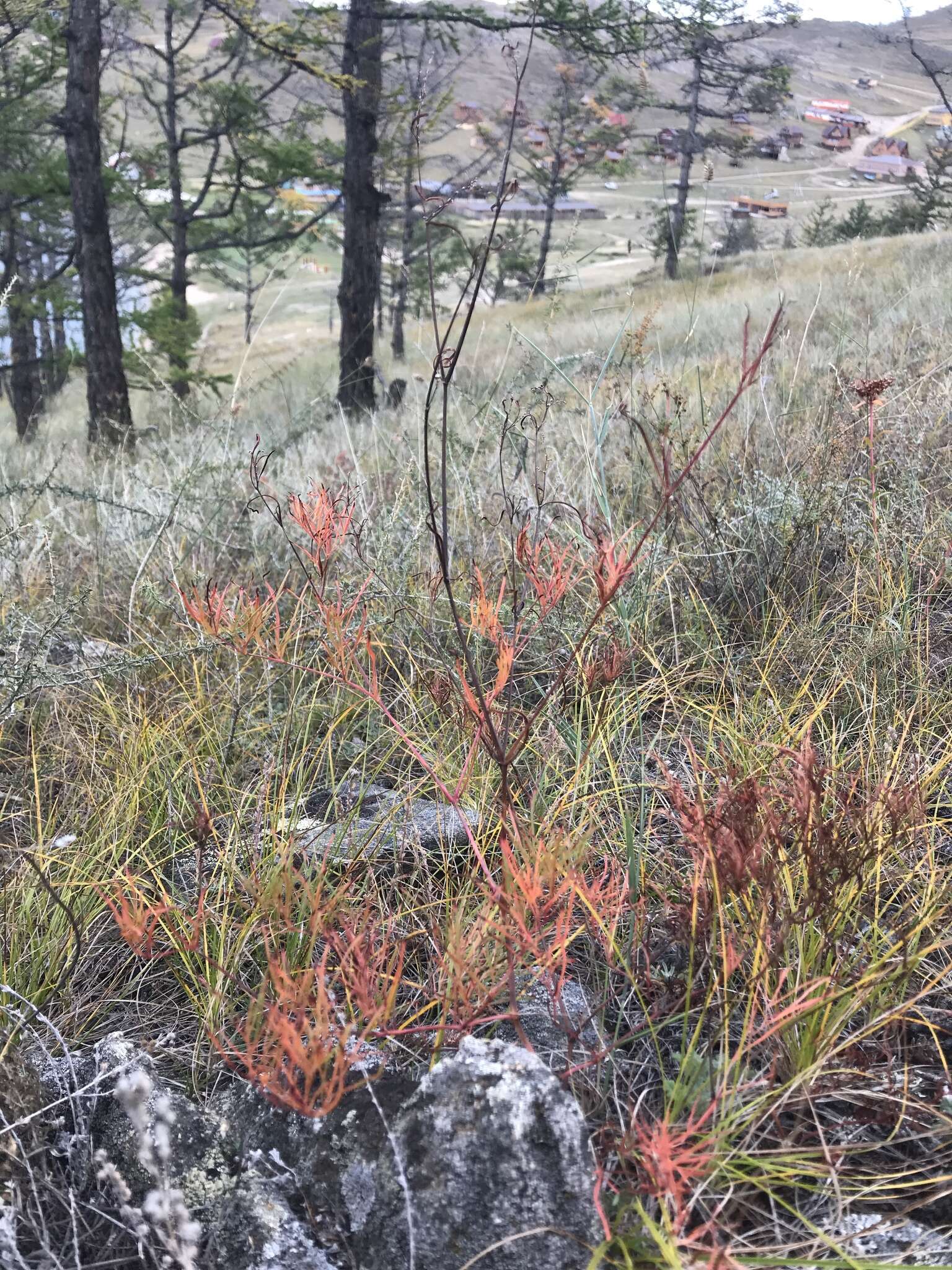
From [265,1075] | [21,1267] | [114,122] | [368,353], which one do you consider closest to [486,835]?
[265,1075]

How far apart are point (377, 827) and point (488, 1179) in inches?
28.4

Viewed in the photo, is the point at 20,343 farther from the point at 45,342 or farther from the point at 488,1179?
the point at 488,1179

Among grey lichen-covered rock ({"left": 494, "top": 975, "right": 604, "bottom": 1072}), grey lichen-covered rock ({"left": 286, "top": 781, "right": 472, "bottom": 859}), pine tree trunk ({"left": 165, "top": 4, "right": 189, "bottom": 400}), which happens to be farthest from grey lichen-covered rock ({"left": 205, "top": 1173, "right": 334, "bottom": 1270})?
pine tree trunk ({"left": 165, "top": 4, "right": 189, "bottom": 400})

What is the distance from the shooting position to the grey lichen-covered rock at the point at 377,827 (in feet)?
5.54

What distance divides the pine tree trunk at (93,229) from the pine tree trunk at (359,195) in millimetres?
2075

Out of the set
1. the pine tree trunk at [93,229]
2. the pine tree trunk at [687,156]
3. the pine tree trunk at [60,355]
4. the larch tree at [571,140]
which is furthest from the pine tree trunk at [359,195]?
the larch tree at [571,140]

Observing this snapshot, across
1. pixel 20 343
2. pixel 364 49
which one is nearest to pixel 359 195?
pixel 364 49

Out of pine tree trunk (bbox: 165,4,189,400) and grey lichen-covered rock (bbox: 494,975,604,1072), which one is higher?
pine tree trunk (bbox: 165,4,189,400)

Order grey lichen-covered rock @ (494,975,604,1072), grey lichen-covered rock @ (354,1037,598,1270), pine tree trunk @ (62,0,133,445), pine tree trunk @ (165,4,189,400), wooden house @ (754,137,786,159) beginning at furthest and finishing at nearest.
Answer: pine tree trunk @ (165,4,189,400), pine tree trunk @ (62,0,133,445), wooden house @ (754,137,786,159), grey lichen-covered rock @ (494,975,604,1072), grey lichen-covered rock @ (354,1037,598,1270)

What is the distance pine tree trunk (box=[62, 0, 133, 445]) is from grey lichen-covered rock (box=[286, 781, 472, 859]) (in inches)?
231

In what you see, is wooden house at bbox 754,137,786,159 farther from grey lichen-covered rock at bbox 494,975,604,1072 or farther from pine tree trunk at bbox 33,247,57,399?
pine tree trunk at bbox 33,247,57,399

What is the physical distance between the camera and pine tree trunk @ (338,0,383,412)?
779 centimetres

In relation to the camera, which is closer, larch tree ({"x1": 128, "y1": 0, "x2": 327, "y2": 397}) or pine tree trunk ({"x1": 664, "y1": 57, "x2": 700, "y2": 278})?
larch tree ({"x1": 128, "y1": 0, "x2": 327, "y2": 397})

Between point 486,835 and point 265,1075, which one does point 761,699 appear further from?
point 265,1075
